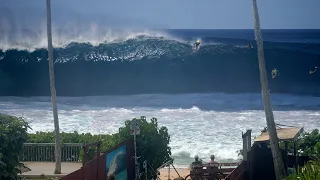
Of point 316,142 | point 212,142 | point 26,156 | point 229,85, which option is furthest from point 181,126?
point 229,85

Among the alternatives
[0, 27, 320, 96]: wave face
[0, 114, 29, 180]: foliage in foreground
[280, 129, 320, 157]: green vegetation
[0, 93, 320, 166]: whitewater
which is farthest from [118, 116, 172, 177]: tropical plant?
[0, 27, 320, 96]: wave face

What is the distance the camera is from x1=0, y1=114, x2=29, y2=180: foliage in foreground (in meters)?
13.8

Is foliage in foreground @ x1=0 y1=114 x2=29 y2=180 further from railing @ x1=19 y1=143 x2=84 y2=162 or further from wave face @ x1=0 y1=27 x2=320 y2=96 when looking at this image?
wave face @ x1=0 y1=27 x2=320 y2=96

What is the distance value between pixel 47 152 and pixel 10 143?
652 cm

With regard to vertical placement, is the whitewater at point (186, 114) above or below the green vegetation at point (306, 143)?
above

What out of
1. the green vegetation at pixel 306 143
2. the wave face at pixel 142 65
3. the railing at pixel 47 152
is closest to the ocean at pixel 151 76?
the wave face at pixel 142 65

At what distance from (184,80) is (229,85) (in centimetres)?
485

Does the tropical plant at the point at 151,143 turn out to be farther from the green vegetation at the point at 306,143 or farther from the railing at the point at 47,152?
the railing at the point at 47,152

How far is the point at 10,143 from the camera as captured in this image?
13984 millimetres

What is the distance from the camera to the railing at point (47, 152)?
2022cm

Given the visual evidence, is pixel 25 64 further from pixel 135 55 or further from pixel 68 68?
pixel 135 55

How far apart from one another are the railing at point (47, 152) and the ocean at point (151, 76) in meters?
24.9

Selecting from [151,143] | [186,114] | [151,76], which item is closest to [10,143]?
[151,143]

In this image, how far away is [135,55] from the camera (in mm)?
68688
